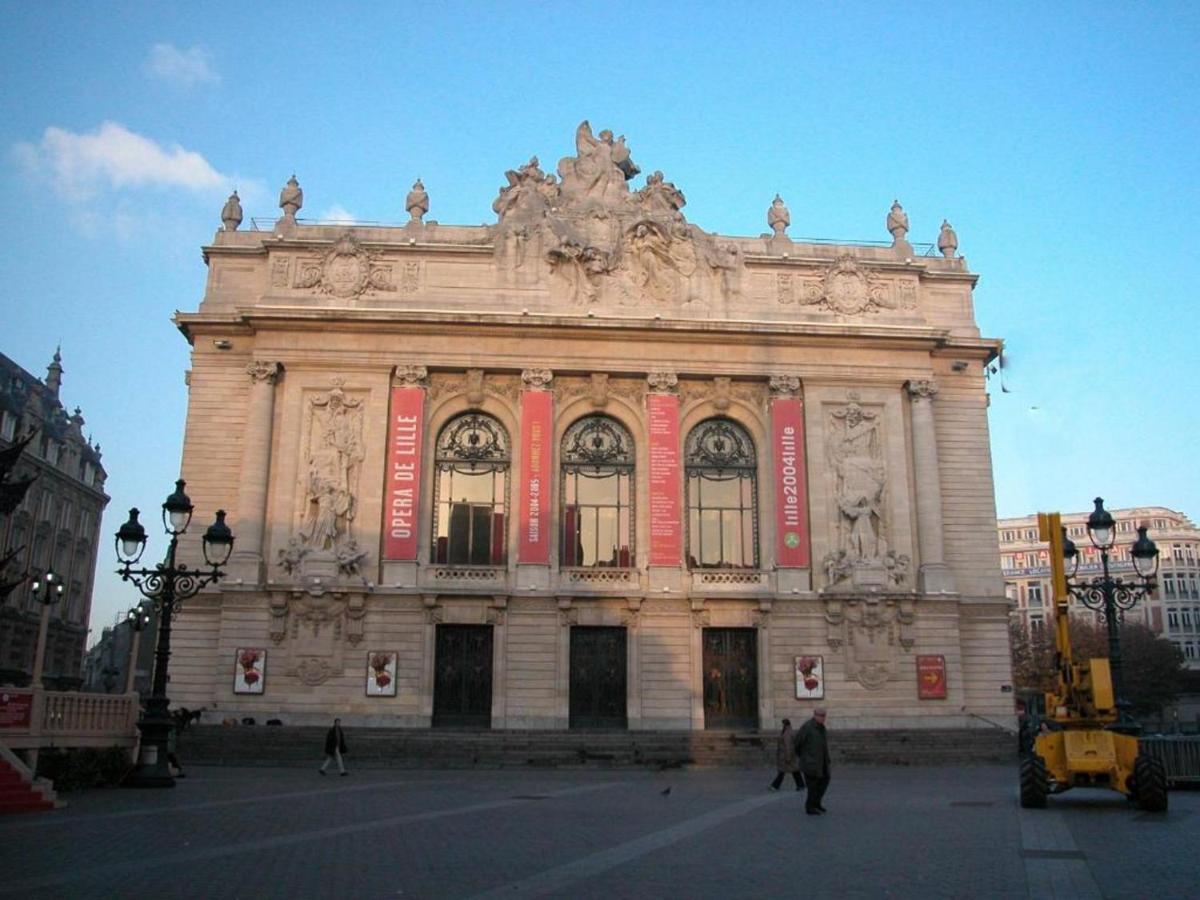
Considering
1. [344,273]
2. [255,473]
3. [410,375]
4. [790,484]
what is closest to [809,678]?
[790,484]

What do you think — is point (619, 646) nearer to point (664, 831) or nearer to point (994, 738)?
point (994, 738)

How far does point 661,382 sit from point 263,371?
13725mm

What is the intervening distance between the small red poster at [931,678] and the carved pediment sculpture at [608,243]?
575 inches

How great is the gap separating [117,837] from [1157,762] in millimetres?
14437

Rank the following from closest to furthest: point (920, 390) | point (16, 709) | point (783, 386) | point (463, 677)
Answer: point (16, 709) → point (463, 677) → point (783, 386) → point (920, 390)

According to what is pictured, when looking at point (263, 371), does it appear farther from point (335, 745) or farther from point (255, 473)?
point (335, 745)

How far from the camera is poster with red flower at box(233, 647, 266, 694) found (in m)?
32.3

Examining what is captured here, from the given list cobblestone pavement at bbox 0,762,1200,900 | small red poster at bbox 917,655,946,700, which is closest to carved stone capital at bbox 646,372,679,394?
small red poster at bbox 917,655,946,700

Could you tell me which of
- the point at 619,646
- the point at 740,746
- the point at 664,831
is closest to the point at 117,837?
the point at 664,831

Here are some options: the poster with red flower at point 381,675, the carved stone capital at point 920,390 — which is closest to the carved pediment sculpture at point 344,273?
the poster with red flower at point 381,675

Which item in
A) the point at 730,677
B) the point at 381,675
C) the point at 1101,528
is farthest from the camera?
the point at 730,677

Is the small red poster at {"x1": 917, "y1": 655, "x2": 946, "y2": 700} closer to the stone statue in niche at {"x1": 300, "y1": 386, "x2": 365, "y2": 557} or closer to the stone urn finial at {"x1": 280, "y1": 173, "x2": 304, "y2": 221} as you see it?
the stone statue in niche at {"x1": 300, "y1": 386, "x2": 365, "y2": 557}

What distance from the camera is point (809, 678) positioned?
33.9m

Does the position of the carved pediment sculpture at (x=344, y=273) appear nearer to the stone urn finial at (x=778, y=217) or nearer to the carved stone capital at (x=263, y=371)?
the carved stone capital at (x=263, y=371)
